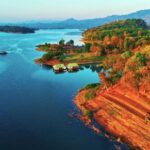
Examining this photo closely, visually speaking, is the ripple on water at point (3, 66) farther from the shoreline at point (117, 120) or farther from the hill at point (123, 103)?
the shoreline at point (117, 120)

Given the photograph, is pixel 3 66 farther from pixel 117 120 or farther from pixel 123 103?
pixel 117 120

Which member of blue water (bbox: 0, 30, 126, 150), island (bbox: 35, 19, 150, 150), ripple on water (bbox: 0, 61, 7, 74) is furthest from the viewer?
ripple on water (bbox: 0, 61, 7, 74)

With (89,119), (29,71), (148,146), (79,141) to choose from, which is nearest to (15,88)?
(29,71)

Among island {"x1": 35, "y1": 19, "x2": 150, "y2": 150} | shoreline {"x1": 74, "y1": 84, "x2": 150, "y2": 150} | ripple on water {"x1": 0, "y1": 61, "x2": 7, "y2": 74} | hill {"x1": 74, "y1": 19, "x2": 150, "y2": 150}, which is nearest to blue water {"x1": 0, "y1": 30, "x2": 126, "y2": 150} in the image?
ripple on water {"x1": 0, "y1": 61, "x2": 7, "y2": 74}

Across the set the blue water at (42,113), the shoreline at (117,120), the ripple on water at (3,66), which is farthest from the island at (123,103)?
the ripple on water at (3,66)

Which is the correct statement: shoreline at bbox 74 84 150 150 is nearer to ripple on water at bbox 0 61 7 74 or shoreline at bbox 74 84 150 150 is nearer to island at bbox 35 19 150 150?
island at bbox 35 19 150 150

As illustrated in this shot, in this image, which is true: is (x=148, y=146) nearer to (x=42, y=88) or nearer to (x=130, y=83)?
(x=130, y=83)

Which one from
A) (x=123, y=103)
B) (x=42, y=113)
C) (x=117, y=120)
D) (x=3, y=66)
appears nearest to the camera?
(x=117, y=120)

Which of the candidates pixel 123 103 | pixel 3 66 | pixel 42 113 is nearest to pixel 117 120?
pixel 123 103
